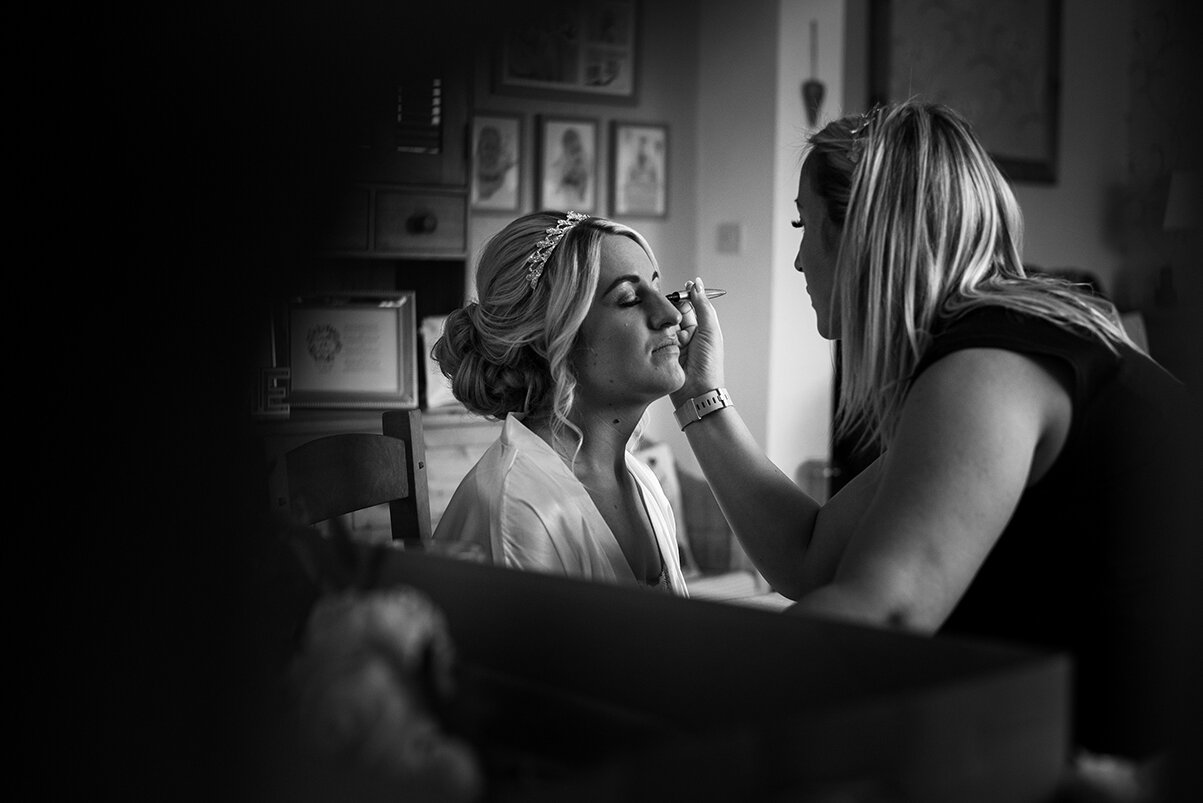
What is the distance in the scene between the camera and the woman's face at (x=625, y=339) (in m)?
1.61

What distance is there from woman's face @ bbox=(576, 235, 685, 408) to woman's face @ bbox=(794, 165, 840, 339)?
28cm

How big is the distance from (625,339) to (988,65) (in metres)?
3.60

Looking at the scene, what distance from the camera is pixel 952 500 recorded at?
0.86 m

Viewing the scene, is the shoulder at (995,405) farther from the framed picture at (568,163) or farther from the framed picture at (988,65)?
the framed picture at (988,65)

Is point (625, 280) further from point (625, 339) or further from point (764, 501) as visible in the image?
point (764, 501)

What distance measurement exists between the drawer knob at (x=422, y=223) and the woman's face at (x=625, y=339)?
1690 millimetres

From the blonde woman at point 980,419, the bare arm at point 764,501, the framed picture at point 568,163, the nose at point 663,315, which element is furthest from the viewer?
the framed picture at point 568,163

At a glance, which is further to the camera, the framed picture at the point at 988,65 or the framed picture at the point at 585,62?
the framed picture at the point at 988,65

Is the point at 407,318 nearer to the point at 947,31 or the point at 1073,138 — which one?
the point at 947,31

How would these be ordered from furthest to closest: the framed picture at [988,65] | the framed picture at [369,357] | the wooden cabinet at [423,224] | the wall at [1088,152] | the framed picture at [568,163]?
the wall at [1088,152]
the framed picture at [988,65]
the framed picture at [568,163]
the wooden cabinet at [423,224]
the framed picture at [369,357]

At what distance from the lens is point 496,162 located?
4.16 metres

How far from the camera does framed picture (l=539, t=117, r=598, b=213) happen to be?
13.8ft

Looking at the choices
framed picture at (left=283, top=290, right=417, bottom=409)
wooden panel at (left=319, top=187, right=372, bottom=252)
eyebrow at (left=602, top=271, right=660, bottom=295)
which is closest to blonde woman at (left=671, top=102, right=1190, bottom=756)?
eyebrow at (left=602, top=271, right=660, bottom=295)

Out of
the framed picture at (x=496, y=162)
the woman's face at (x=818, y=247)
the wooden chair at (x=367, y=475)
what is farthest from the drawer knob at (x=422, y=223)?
the woman's face at (x=818, y=247)
